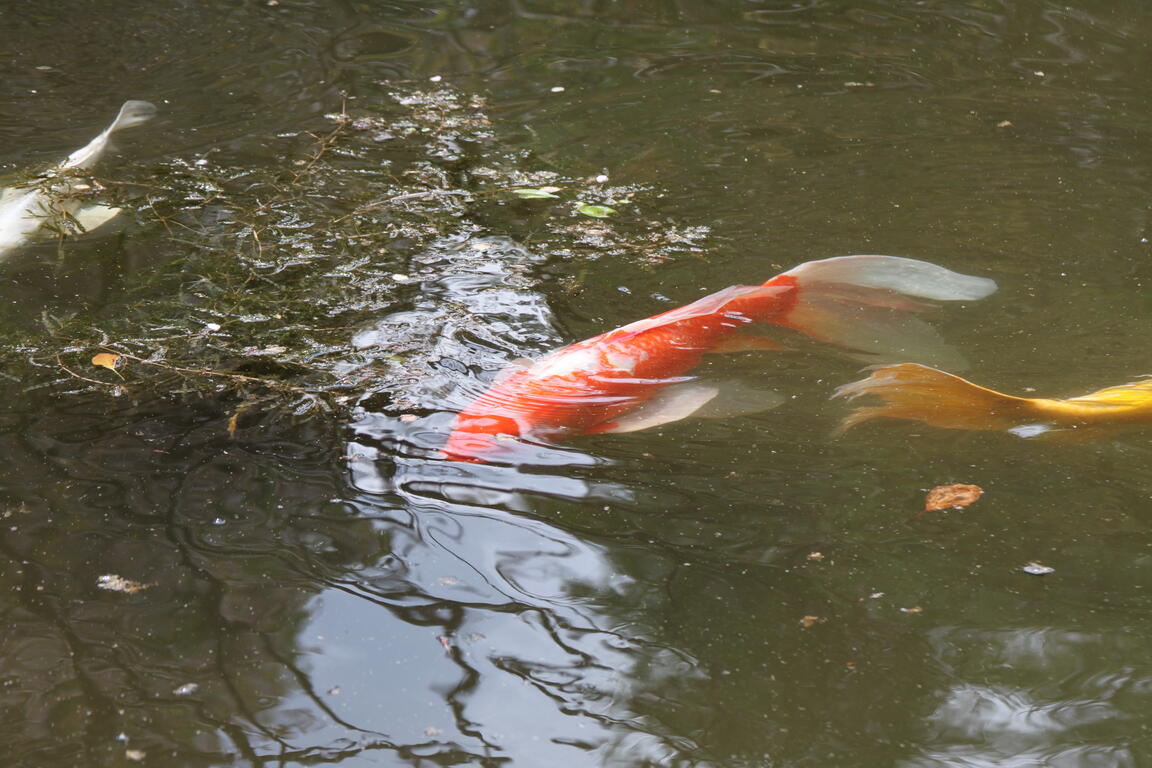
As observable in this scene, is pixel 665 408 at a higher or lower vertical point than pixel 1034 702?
higher

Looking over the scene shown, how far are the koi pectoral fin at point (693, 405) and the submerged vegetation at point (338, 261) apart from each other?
21.0 inches

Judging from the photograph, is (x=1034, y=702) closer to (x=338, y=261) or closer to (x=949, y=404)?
(x=949, y=404)

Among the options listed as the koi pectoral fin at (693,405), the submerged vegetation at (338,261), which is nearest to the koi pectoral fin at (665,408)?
the koi pectoral fin at (693,405)

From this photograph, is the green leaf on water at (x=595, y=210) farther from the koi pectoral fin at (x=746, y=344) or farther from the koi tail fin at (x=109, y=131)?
the koi tail fin at (x=109, y=131)

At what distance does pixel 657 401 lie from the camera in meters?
3.08

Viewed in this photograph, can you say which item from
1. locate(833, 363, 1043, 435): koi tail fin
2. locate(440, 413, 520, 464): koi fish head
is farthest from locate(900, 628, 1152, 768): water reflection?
locate(440, 413, 520, 464): koi fish head

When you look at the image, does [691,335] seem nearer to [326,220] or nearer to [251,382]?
[251,382]

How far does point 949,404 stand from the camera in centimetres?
298

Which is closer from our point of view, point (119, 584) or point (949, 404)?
point (119, 584)

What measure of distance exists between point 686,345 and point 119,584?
1.79 meters

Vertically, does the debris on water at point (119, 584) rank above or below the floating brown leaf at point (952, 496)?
below

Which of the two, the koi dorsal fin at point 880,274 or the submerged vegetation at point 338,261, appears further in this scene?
the koi dorsal fin at point 880,274

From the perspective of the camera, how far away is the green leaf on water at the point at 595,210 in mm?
4273

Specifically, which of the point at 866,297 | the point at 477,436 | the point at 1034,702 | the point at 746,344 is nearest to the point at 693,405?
the point at 746,344
